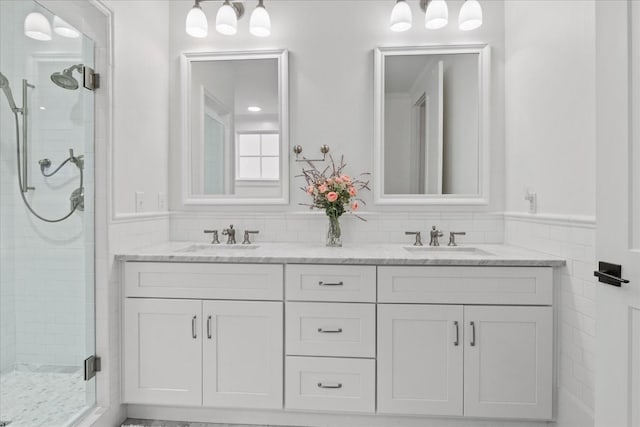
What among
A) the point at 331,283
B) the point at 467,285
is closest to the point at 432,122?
the point at 467,285

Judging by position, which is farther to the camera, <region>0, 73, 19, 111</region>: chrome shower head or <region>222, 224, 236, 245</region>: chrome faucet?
<region>222, 224, 236, 245</region>: chrome faucet

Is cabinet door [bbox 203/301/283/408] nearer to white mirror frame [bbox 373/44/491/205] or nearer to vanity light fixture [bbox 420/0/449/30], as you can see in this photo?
white mirror frame [bbox 373/44/491/205]

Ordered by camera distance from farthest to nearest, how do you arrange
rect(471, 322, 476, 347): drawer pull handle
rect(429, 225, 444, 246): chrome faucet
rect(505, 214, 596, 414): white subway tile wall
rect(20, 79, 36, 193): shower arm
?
rect(429, 225, 444, 246): chrome faucet, rect(471, 322, 476, 347): drawer pull handle, rect(20, 79, 36, 193): shower arm, rect(505, 214, 596, 414): white subway tile wall

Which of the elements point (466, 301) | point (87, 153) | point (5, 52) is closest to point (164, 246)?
point (87, 153)

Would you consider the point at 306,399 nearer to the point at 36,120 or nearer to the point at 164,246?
the point at 164,246

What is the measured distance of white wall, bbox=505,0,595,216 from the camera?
1649 mm

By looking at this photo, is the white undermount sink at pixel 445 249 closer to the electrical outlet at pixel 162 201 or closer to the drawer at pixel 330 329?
the drawer at pixel 330 329

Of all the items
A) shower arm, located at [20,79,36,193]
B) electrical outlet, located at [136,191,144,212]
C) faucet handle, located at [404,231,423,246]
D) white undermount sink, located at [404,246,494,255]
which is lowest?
white undermount sink, located at [404,246,494,255]

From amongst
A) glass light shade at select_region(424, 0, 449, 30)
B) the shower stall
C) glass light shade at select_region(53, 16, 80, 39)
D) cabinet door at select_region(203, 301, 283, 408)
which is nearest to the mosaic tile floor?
the shower stall

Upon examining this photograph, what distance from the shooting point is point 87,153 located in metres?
1.88

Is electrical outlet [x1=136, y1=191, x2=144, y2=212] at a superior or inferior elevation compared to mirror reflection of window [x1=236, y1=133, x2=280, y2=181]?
inferior

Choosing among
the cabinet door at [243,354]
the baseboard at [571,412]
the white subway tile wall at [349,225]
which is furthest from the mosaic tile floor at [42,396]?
the baseboard at [571,412]

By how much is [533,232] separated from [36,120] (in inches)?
104

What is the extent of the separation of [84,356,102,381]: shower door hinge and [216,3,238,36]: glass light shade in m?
2.02
